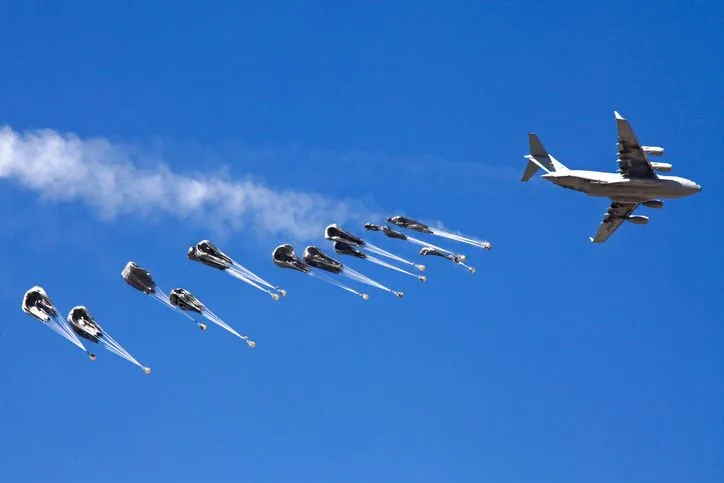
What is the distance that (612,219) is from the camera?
100188 mm

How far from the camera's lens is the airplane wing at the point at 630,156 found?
8588cm

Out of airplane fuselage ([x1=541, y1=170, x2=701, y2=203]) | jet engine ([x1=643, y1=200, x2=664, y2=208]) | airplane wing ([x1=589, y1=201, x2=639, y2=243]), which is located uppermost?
airplane wing ([x1=589, y1=201, x2=639, y2=243])

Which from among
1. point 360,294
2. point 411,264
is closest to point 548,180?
point 411,264

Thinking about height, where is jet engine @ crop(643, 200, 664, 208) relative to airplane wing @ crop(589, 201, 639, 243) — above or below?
below

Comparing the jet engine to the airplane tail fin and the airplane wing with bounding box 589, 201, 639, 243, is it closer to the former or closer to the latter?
the airplane wing with bounding box 589, 201, 639, 243

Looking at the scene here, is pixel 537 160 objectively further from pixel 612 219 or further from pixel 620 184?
pixel 612 219

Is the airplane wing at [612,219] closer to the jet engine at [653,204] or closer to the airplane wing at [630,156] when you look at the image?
the jet engine at [653,204]

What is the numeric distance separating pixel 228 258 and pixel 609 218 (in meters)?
45.6

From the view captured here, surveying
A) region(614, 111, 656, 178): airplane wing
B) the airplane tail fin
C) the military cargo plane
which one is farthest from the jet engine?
the airplane tail fin

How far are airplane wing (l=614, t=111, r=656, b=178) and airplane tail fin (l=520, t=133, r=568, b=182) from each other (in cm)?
690

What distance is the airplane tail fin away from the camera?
9206cm

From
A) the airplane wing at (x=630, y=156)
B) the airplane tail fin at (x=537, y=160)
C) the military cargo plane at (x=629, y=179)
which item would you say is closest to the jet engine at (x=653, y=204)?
the military cargo plane at (x=629, y=179)

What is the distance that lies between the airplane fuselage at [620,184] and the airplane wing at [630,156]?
664mm

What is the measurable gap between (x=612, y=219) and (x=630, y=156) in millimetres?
15090
